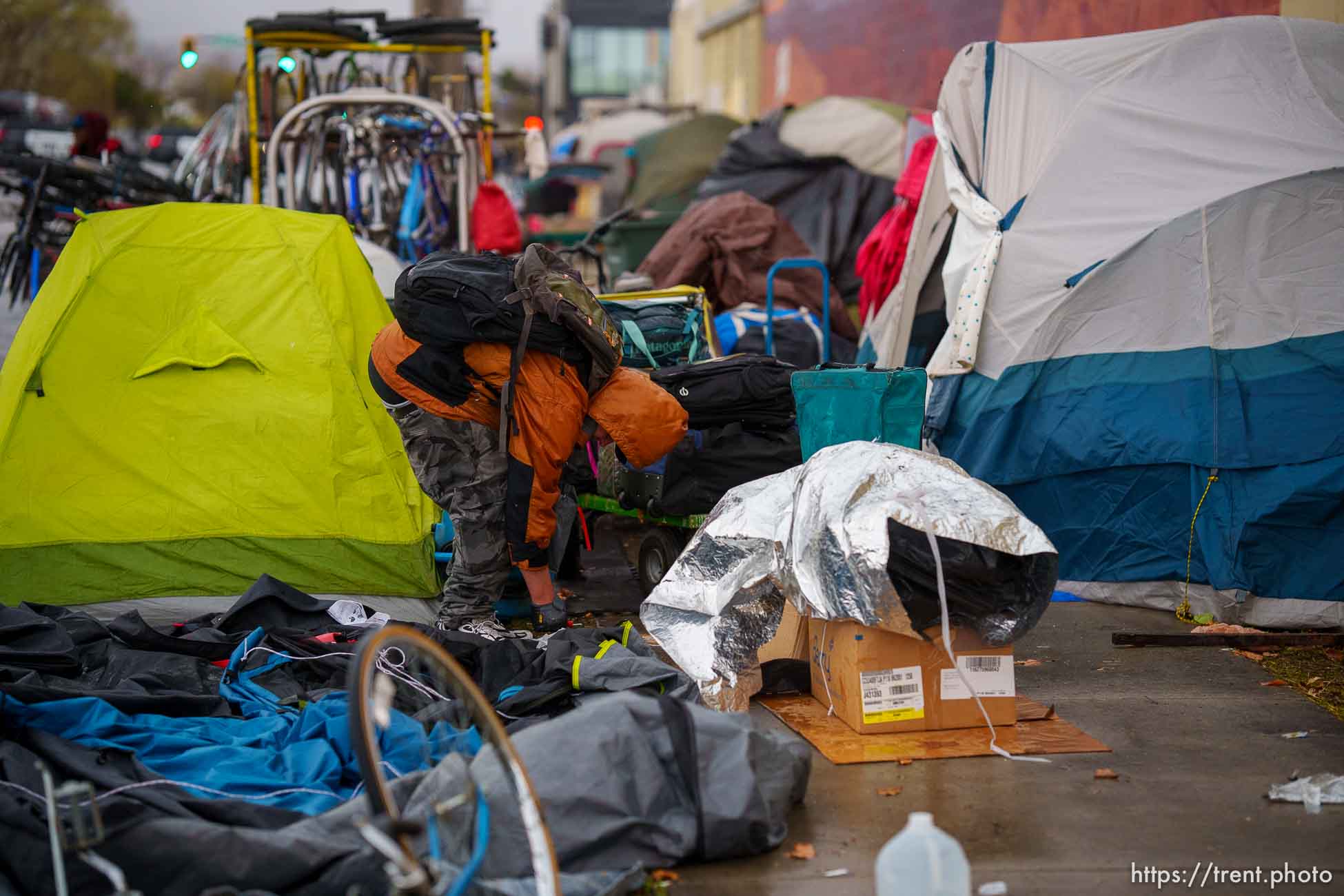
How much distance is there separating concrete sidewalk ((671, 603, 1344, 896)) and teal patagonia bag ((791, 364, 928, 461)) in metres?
1.19

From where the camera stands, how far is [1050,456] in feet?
20.4

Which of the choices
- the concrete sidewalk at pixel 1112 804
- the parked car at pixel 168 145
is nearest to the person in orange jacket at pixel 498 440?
the concrete sidewalk at pixel 1112 804

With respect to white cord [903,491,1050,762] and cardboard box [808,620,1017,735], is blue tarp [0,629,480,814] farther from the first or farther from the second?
white cord [903,491,1050,762]

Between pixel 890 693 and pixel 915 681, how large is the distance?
3.8 inches

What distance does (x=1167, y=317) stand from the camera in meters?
5.98

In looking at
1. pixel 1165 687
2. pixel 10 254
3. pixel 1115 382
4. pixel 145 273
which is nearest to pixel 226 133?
pixel 10 254

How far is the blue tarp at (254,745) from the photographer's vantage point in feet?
12.1

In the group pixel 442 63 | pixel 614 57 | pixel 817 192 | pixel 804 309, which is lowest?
pixel 804 309

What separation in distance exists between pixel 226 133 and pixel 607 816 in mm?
11552

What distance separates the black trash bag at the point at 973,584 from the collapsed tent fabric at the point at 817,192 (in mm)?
7494

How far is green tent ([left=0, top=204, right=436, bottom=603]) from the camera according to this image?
5.48 meters

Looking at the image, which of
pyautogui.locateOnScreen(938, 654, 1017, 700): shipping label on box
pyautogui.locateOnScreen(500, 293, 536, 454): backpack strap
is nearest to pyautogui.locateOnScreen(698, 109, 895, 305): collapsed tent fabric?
pyautogui.locateOnScreen(500, 293, 536, 454): backpack strap

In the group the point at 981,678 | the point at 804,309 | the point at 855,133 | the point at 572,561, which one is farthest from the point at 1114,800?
the point at 855,133

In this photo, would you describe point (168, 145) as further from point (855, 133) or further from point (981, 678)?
point (981, 678)
